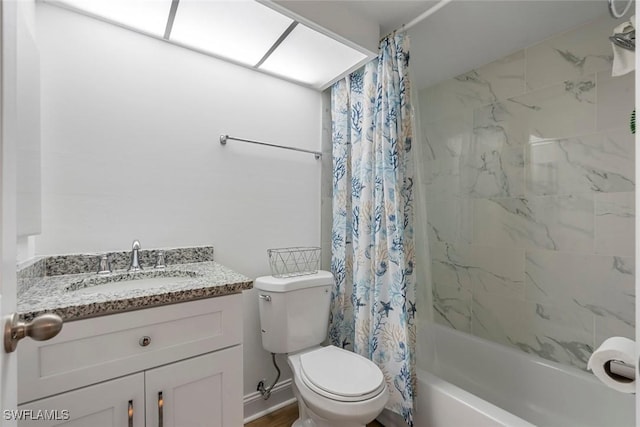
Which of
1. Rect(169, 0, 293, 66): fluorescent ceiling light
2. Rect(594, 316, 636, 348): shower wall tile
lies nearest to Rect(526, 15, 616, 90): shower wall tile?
Rect(594, 316, 636, 348): shower wall tile

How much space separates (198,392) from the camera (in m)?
1.05

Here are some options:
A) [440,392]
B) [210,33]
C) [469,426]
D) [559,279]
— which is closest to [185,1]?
[210,33]

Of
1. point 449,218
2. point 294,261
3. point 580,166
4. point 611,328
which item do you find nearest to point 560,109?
point 580,166

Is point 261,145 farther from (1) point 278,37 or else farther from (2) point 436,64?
(2) point 436,64

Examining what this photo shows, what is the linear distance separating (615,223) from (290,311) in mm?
1805

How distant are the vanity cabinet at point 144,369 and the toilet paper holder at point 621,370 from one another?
1.10 meters

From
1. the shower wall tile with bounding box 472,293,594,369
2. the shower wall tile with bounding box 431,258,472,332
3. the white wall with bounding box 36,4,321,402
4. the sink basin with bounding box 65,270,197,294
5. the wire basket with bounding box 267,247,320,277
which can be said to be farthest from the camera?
the shower wall tile with bounding box 431,258,472,332

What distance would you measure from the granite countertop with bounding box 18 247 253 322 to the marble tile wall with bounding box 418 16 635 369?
1.24 metres

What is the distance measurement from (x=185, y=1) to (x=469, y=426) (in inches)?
88.5

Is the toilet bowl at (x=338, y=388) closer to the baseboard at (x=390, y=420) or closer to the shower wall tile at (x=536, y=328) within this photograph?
the baseboard at (x=390, y=420)

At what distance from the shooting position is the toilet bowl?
1172 millimetres

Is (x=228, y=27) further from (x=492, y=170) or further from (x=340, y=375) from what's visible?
(x=492, y=170)

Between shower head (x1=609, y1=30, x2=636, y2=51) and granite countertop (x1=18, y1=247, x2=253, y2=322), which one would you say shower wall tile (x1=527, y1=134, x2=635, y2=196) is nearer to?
shower head (x1=609, y1=30, x2=636, y2=51)

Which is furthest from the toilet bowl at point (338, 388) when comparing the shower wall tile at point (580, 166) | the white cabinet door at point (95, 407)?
the shower wall tile at point (580, 166)
